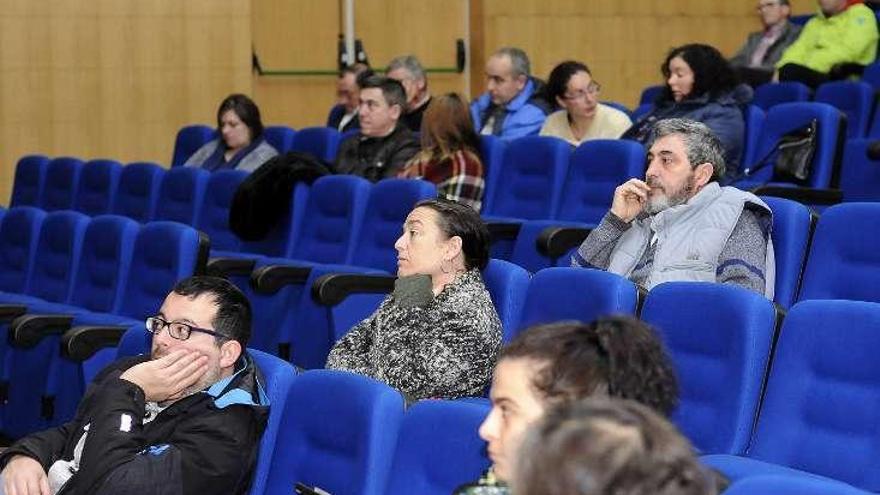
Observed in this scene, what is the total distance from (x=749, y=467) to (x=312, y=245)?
3153 mm

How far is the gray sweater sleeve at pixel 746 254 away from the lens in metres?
3.64

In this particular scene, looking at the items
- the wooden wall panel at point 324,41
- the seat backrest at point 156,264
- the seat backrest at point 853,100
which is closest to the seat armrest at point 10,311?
the seat backrest at point 156,264

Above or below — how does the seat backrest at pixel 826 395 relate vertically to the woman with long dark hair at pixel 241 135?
below


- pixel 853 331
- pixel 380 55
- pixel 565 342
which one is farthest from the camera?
pixel 380 55

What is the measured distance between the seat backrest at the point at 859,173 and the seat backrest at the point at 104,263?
2658mm

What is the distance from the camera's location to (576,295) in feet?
10.7

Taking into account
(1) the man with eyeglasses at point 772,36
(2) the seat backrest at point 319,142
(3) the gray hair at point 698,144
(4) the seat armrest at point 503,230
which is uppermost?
(1) the man with eyeglasses at point 772,36

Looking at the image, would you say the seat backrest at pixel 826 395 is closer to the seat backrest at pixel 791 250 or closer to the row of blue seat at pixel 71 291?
the seat backrest at pixel 791 250

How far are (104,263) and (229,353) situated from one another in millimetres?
2258

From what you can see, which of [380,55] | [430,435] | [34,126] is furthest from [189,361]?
[380,55]

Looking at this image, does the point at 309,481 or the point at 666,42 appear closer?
the point at 309,481

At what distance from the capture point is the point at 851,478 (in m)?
2.69

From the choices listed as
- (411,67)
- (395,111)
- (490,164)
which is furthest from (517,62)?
(490,164)

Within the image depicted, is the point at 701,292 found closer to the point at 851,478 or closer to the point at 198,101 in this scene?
the point at 851,478
